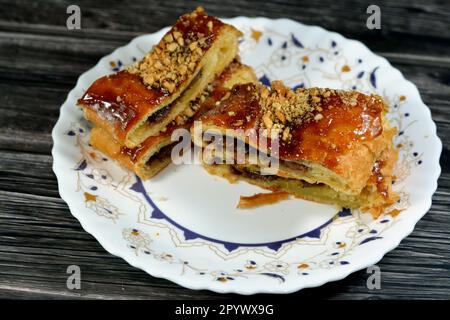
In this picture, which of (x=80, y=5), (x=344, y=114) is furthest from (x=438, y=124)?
(x=80, y=5)

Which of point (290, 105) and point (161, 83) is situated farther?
point (161, 83)

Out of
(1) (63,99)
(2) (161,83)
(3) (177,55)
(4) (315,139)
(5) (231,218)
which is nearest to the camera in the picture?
(4) (315,139)

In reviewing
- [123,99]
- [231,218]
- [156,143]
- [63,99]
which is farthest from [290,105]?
[63,99]

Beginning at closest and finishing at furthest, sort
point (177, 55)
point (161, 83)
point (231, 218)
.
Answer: point (231, 218)
point (161, 83)
point (177, 55)

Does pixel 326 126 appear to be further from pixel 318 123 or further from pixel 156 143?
pixel 156 143

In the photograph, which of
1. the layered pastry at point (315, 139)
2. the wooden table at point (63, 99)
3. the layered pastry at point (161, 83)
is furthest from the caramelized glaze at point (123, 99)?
the wooden table at point (63, 99)

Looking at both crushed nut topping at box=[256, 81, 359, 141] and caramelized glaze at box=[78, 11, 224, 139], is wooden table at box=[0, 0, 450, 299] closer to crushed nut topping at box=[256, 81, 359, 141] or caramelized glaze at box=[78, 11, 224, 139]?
caramelized glaze at box=[78, 11, 224, 139]

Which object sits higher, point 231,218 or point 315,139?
point 315,139
